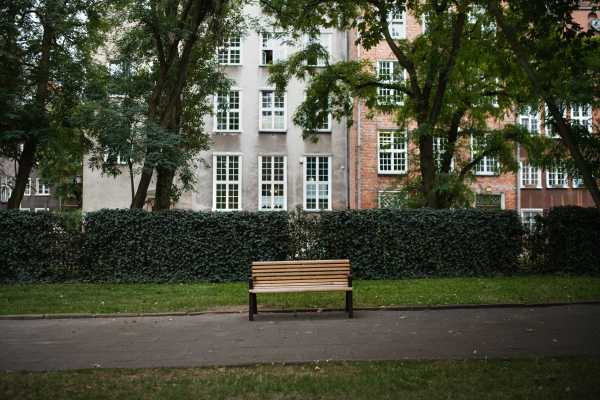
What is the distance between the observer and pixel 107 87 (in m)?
17.2

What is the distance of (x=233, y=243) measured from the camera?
15.9 metres

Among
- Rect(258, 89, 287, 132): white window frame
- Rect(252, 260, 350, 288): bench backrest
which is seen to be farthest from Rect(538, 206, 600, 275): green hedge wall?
Rect(258, 89, 287, 132): white window frame

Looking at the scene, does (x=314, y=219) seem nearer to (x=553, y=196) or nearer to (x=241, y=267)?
(x=241, y=267)

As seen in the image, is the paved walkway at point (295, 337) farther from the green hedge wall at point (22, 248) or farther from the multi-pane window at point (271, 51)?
the multi-pane window at point (271, 51)

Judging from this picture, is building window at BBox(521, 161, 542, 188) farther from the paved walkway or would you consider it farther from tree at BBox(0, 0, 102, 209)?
tree at BBox(0, 0, 102, 209)

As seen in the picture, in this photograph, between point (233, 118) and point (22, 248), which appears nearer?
point (22, 248)

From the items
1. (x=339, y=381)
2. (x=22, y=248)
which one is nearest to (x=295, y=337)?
(x=339, y=381)

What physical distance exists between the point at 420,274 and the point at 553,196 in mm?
22472

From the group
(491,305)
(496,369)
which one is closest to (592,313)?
(491,305)

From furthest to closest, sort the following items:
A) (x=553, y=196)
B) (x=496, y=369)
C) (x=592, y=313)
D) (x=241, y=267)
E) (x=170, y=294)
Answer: (x=553, y=196) → (x=241, y=267) → (x=170, y=294) → (x=592, y=313) → (x=496, y=369)

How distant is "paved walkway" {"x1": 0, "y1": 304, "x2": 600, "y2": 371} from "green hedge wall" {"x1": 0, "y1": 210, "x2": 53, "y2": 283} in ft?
21.6

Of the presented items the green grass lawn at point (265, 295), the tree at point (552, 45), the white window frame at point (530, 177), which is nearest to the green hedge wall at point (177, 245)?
the green grass lawn at point (265, 295)

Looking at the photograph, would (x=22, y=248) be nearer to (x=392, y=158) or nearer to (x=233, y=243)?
(x=233, y=243)

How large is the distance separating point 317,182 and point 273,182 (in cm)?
281
